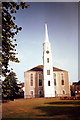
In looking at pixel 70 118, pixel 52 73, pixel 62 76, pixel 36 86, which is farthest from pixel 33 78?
pixel 70 118

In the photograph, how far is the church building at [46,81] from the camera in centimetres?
1737

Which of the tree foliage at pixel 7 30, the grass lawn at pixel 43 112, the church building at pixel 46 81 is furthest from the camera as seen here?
the church building at pixel 46 81

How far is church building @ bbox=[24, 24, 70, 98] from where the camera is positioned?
17.4m

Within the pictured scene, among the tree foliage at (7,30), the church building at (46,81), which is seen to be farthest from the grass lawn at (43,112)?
the church building at (46,81)

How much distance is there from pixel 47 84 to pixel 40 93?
1.44m

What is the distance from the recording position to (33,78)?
18.0 meters

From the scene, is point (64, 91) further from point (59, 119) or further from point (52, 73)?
point (59, 119)

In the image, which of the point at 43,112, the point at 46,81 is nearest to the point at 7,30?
the point at 43,112

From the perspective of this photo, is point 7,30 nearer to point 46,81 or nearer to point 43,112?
point 43,112

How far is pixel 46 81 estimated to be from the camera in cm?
1744

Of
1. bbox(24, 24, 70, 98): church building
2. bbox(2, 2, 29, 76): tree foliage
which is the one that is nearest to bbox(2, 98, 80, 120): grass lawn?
bbox(2, 2, 29, 76): tree foliage

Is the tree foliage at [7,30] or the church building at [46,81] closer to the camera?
the tree foliage at [7,30]

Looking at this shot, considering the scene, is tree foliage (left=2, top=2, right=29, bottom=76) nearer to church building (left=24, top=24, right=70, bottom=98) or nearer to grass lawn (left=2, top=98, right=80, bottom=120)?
grass lawn (left=2, top=98, right=80, bottom=120)

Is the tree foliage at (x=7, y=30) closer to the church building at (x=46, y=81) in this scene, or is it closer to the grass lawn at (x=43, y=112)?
the grass lawn at (x=43, y=112)
